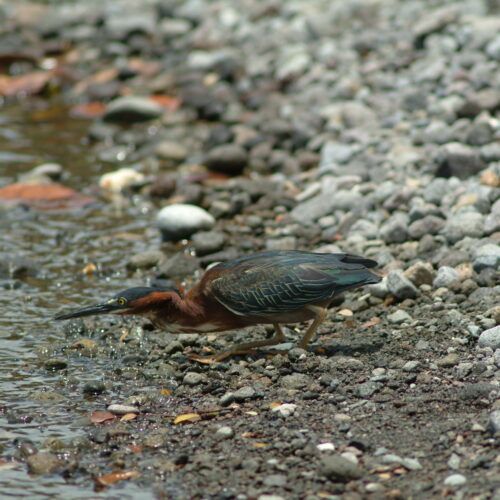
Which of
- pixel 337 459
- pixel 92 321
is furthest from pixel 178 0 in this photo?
pixel 337 459

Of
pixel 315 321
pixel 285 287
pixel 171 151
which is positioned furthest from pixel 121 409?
pixel 171 151

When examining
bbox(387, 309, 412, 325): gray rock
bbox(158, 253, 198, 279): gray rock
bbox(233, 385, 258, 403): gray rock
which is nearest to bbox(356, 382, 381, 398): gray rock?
bbox(233, 385, 258, 403): gray rock

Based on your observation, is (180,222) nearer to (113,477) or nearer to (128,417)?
(128,417)

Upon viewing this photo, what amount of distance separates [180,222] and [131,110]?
4598 mm

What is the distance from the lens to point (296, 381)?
5.61 meters

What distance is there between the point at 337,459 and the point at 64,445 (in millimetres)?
1630

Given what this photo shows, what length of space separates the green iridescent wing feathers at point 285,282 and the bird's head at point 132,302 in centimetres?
41

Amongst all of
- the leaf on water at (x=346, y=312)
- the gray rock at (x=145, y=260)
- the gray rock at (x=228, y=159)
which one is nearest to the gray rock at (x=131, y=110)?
the gray rock at (x=228, y=159)

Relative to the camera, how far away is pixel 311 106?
11648mm

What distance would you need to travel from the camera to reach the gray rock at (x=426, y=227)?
7.59 metres

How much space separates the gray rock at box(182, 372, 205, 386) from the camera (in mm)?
5801

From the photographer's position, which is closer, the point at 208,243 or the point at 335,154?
the point at 208,243

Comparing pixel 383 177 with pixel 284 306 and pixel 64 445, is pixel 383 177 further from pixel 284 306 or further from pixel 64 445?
pixel 64 445

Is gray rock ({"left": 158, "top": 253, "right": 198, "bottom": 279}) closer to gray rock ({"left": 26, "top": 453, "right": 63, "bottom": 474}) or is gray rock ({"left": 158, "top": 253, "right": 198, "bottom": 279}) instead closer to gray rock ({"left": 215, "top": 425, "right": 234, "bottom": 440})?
gray rock ({"left": 215, "top": 425, "right": 234, "bottom": 440})
